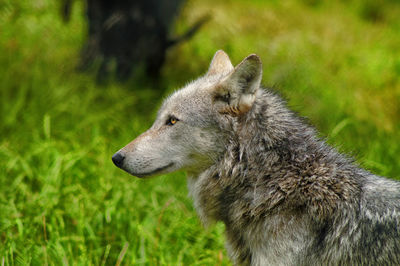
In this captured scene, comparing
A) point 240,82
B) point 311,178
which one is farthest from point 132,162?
point 311,178

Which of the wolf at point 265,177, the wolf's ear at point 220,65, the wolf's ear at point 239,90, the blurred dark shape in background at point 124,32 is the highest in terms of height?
the blurred dark shape in background at point 124,32

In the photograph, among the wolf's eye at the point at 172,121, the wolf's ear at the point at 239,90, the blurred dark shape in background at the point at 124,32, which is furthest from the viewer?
the blurred dark shape in background at the point at 124,32

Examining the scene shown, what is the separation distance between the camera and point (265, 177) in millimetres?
3404

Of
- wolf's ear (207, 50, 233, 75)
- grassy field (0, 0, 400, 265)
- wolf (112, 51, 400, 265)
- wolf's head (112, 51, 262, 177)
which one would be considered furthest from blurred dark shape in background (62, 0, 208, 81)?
wolf's head (112, 51, 262, 177)

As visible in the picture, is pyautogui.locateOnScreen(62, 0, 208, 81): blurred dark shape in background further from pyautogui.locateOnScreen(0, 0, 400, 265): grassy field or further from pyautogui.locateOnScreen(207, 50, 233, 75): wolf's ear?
pyautogui.locateOnScreen(207, 50, 233, 75): wolf's ear

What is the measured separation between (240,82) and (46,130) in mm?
2795

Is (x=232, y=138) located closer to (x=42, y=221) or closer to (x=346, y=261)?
(x=346, y=261)

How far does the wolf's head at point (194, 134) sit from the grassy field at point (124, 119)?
2.22 ft

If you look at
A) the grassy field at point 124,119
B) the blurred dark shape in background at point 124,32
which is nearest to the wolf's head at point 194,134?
the grassy field at point 124,119

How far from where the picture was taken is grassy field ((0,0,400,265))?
4.29 m

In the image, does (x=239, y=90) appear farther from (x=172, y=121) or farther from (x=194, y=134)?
(x=172, y=121)

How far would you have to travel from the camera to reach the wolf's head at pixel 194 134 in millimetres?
3527

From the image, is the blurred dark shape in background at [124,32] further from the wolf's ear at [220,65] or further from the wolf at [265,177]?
the wolf at [265,177]

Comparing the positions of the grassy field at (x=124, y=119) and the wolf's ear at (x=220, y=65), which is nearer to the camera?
the wolf's ear at (x=220, y=65)
